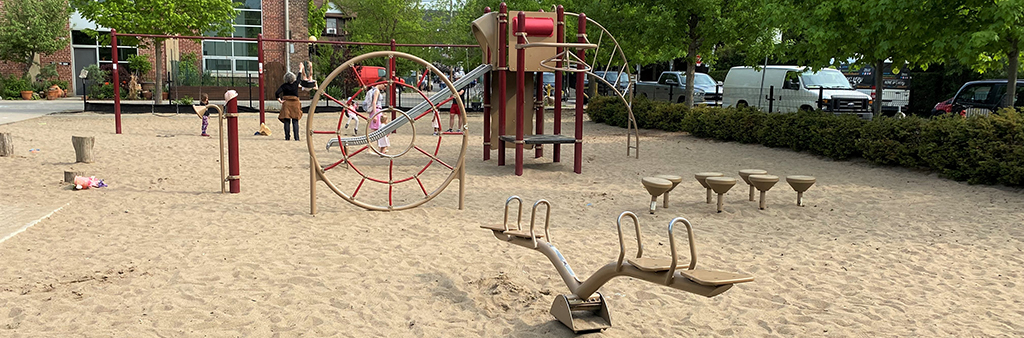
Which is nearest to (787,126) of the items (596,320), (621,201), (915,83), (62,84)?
(621,201)

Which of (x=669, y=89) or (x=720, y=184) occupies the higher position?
(x=669, y=89)

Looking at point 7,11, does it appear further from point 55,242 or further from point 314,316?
point 314,316

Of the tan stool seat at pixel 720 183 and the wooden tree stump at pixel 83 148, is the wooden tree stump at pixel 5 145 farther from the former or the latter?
the tan stool seat at pixel 720 183

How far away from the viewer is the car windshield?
1889cm

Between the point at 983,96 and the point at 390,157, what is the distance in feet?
47.8

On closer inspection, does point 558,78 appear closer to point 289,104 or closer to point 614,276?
point 289,104

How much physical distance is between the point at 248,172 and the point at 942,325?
28.1ft

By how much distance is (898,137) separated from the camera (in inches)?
448

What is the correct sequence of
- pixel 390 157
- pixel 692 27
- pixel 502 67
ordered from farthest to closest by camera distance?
pixel 692 27
pixel 502 67
pixel 390 157

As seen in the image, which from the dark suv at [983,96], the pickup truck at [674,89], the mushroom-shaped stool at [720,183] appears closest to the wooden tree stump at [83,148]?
the mushroom-shaped stool at [720,183]

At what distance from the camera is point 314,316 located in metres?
4.51

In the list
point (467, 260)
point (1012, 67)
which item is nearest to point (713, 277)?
point (467, 260)

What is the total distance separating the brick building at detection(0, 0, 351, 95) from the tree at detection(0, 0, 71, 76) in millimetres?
916

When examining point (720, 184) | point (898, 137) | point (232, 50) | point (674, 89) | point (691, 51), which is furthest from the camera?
point (232, 50)
